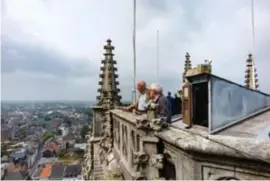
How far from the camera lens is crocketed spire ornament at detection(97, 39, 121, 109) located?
1977 cm

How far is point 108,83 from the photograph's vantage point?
20281 millimetres

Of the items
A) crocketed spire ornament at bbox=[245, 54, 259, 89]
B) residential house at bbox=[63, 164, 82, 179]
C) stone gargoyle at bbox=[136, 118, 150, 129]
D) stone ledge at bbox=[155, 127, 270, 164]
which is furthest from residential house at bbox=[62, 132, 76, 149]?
stone ledge at bbox=[155, 127, 270, 164]

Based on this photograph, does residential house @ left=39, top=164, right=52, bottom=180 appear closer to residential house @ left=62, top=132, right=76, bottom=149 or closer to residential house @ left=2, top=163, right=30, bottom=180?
residential house @ left=62, top=132, right=76, bottom=149

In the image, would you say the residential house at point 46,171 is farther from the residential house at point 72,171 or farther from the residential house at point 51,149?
the residential house at point 51,149

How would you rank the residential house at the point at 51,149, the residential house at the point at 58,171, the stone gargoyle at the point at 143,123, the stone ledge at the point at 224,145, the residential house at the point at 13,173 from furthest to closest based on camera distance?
the residential house at the point at 51,149
the residential house at the point at 58,171
the residential house at the point at 13,173
the stone gargoyle at the point at 143,123
the stone ledge at the point at 224,145

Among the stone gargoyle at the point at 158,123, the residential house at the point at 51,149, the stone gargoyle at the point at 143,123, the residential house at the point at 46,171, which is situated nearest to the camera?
the stone gargoyle at the point at 158,123

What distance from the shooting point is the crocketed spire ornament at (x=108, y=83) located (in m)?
19.8

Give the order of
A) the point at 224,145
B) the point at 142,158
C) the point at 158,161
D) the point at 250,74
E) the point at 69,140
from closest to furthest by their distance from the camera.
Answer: the point at 224,145 → the point at 158,161 → the point at 142,158 → the point at 250,74 → the point at 69,140

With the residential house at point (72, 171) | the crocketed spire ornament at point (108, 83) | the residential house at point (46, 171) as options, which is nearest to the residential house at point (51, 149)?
the residential house at point (46, 171)

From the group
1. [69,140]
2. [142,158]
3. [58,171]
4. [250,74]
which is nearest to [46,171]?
[58,171]

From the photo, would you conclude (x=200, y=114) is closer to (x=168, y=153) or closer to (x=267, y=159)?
(x=168, y=153)

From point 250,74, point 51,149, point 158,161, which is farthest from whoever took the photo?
point 51,149

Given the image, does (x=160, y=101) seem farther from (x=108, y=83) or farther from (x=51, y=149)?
(x=51, y=149)

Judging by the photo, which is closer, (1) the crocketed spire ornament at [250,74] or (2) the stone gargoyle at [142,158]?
(2) the stone gargoyle at [142,158]
